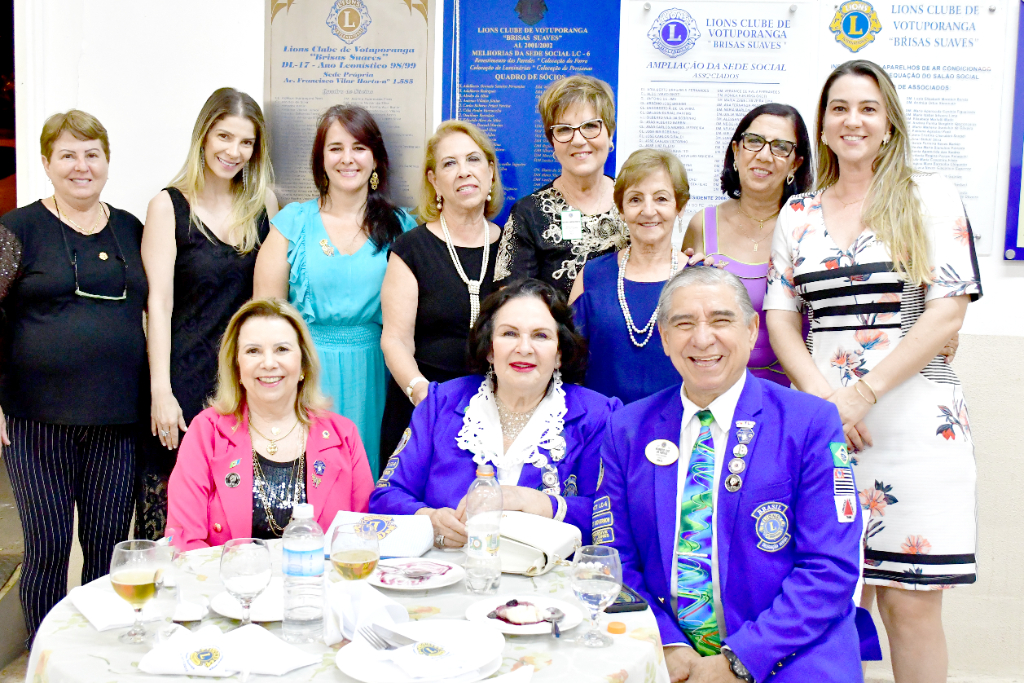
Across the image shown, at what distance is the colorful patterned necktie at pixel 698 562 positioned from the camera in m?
1.90

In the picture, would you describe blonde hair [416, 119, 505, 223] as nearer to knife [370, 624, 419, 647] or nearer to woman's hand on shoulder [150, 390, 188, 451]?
woman's hand on shoulder [150, 390, 188, 451]

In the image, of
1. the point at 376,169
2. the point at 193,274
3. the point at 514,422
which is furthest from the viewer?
the point at 376,169

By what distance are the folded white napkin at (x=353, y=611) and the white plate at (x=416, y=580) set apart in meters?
0.15

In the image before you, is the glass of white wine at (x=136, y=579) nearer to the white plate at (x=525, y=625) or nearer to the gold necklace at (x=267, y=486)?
the white plate at (x=525, y=625)

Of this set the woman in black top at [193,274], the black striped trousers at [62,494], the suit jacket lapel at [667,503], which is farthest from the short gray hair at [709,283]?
the black striped trousers at [62,494]

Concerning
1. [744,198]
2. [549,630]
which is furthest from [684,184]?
[549,630]

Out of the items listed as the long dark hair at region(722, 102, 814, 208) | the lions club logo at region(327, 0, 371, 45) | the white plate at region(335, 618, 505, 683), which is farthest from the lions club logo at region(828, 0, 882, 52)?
the white plate at region(335, 618, 505, 683)

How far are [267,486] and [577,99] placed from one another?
5.25 feet

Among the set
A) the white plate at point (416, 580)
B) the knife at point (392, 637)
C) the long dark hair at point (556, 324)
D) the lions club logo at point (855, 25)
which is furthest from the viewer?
the lions club logo at point (855, 25)

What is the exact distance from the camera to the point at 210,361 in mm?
3074

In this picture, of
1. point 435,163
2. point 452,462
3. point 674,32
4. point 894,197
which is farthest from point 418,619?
point 674,32

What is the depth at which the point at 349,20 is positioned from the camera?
3.58 m

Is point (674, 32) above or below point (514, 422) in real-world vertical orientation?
above

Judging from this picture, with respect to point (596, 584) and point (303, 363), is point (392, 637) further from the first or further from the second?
point (303, 363)
